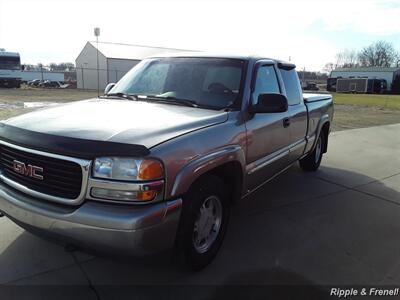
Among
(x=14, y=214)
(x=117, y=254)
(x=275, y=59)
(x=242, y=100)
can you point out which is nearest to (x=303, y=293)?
(x=117, y=254)

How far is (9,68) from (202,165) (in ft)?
122

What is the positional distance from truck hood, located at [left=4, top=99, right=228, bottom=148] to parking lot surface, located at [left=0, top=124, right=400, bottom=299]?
2.88ft

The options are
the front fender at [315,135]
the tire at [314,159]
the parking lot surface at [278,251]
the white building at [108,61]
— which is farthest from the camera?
the white building at [108,61]

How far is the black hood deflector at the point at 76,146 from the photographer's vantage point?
8.20ft

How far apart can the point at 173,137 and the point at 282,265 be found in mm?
1594

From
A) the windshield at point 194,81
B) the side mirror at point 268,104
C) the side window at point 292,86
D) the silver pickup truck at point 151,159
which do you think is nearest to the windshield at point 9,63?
the windshield at point 194,81

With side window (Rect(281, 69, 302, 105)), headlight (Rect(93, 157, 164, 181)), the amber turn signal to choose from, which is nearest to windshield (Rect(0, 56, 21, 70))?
side window (Rect(281, 69, 302, 105))

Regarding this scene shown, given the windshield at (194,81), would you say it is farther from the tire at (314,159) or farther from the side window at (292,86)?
the tire at (314,159)

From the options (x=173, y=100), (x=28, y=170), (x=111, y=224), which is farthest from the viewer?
(x=173, y=100)

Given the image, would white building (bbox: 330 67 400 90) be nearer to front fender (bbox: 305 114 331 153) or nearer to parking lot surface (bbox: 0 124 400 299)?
front fender (bbox: 305 114 331 153)

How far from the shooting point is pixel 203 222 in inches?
128

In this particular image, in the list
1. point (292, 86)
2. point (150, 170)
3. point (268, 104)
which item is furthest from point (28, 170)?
point (292, 86)

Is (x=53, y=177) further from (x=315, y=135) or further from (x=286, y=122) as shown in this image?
(x=315, y=135)

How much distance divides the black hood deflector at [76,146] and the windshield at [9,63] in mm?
36494
